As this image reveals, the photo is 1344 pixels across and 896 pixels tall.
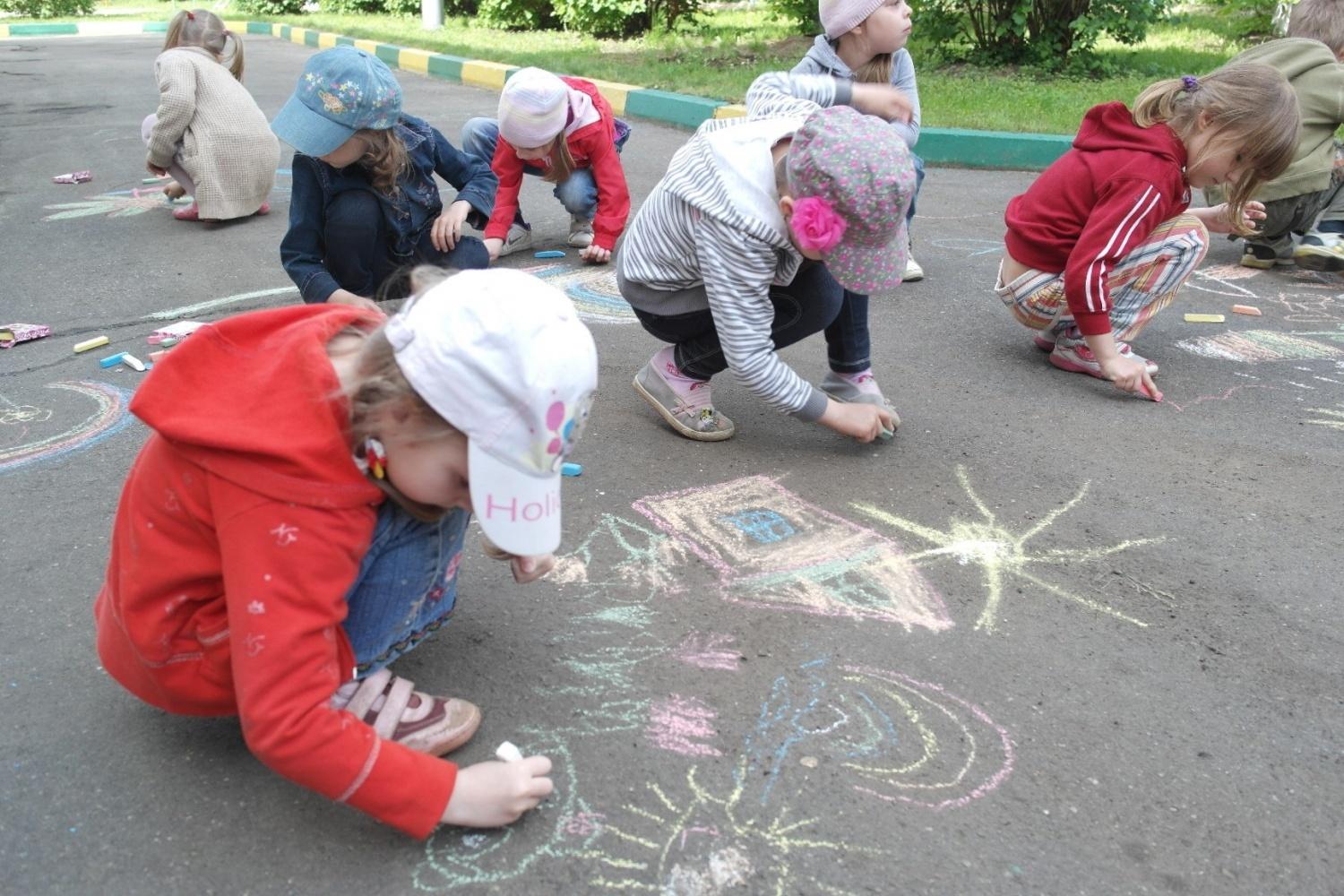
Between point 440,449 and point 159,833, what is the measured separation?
70 cm

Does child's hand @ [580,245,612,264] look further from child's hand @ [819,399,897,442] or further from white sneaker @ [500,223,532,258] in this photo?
child's hand @ [819,399,897,442]

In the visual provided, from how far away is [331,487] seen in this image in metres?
1.33

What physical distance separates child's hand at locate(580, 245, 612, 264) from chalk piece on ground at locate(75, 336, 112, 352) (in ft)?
5.64

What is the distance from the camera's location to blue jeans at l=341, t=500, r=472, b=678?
149 centimetres

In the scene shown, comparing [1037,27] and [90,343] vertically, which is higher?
[1037,27]

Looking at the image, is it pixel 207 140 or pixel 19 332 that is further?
pixel 207 140

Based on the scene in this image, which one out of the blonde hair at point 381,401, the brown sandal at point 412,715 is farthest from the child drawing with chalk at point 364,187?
the blonde hair at point 381,401

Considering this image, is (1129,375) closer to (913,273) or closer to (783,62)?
(913,273)

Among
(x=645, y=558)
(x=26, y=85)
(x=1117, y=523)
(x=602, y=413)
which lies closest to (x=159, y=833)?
(x=645, y=558)

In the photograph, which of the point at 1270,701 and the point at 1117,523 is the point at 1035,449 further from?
the point at 1270,701

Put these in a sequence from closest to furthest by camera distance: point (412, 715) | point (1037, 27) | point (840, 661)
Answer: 1. point (412, 715)
2. point (840, 661)
3. point (1037, 27)

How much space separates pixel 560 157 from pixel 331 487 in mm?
3141

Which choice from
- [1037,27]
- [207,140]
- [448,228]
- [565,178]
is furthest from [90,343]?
[1037,27]

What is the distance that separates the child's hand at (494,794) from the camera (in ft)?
4.79
